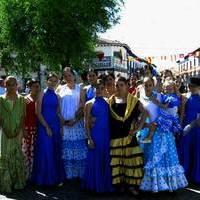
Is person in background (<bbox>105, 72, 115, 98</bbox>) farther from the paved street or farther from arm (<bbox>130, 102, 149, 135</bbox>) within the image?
the paved street

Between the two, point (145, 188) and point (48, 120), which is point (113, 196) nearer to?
point (145, 188)

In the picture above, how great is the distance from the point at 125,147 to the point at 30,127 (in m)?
2.04

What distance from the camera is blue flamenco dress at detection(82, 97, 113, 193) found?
→ 766cm

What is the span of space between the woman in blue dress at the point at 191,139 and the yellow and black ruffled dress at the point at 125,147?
1468 mm

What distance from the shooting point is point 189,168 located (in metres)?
8.66

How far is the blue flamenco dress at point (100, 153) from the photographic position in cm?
766

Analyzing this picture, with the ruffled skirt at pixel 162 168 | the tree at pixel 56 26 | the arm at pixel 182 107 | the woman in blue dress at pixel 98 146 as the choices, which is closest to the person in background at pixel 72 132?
the woman in blue dress at pixel 98 146

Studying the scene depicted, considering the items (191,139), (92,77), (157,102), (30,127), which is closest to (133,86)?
(92,77)

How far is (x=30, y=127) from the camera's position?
342 inches

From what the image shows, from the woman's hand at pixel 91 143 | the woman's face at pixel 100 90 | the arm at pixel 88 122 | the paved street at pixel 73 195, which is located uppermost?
the woman's face at pixel 100 90

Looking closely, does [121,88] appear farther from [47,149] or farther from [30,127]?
[30,127]

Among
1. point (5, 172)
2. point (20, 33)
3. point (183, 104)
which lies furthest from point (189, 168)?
point (20, 33)

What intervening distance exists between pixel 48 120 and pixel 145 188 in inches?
81.6

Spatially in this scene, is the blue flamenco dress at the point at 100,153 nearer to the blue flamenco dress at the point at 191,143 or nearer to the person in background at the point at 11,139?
the person in background at the point at 11,139
